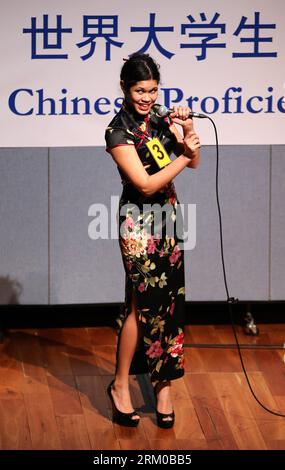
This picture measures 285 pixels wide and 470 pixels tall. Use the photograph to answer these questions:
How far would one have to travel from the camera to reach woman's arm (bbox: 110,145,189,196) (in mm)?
3965

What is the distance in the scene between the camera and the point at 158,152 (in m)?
4.04

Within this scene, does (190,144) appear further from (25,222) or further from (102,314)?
(102,314)

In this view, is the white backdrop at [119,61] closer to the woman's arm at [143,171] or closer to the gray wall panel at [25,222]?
the gray wall panel at [25,222]

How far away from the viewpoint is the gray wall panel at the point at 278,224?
5348 millimetres

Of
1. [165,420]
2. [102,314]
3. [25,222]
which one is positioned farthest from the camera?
[102,314]

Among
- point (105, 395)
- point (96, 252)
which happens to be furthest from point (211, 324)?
point (105, 395)

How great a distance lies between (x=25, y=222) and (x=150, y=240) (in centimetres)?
135

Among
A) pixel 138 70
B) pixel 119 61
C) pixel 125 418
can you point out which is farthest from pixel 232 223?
pixel 138 70

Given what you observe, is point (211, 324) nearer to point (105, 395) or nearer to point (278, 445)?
point (105, 395)

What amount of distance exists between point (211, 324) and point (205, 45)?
4.84ft

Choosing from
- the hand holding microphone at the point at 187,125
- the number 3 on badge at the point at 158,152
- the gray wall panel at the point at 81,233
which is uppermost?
the hand holding microphone at the point at 187,125

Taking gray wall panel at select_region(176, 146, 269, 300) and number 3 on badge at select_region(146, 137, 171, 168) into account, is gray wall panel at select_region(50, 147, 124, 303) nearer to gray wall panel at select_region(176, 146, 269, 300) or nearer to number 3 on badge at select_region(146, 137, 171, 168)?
gray wall panel at select_region(176, 146, 269, 300)

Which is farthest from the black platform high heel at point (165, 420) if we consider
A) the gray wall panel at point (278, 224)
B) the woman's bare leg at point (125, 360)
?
the gray wall panel at point (278, 224)

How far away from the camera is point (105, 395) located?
15.2ft
